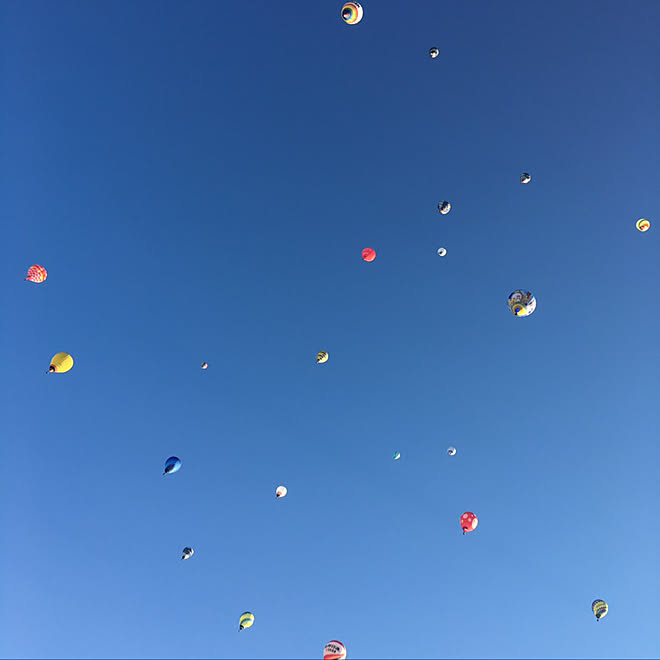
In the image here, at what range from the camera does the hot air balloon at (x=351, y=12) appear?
13664 millimetres

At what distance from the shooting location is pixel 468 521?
15.3 metres

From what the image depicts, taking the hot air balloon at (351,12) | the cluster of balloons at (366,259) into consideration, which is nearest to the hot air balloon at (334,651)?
the cluster of balloons at (366,259)

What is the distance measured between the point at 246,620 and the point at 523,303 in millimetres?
14418

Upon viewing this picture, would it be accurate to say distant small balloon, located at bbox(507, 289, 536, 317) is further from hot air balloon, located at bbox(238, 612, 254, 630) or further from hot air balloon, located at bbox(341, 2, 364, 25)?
hot air balloon, located at bbox(238, 612, 254, 630)

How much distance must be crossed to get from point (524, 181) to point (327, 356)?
30.8 feet

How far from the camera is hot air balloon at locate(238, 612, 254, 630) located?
15.5 meters

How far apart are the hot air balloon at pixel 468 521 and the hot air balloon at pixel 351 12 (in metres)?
16.6

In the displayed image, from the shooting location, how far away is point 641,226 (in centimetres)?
1484

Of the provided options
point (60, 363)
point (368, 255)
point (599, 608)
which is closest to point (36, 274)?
point (60, 363)

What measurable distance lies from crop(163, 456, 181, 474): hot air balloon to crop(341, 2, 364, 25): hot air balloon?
50.6 feet

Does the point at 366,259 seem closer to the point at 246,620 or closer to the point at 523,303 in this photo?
the point at 523,303

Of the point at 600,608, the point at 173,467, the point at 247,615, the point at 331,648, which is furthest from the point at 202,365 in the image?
the point at 600,608

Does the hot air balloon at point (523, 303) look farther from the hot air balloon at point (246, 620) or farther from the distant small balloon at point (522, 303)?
the hot air balloon at point (246, 620)

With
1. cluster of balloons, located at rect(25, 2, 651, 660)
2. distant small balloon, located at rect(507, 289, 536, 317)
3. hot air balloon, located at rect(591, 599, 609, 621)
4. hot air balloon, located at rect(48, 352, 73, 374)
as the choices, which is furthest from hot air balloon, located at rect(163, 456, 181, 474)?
hot air balloon, located at rect(591, 599, 609, 621)
